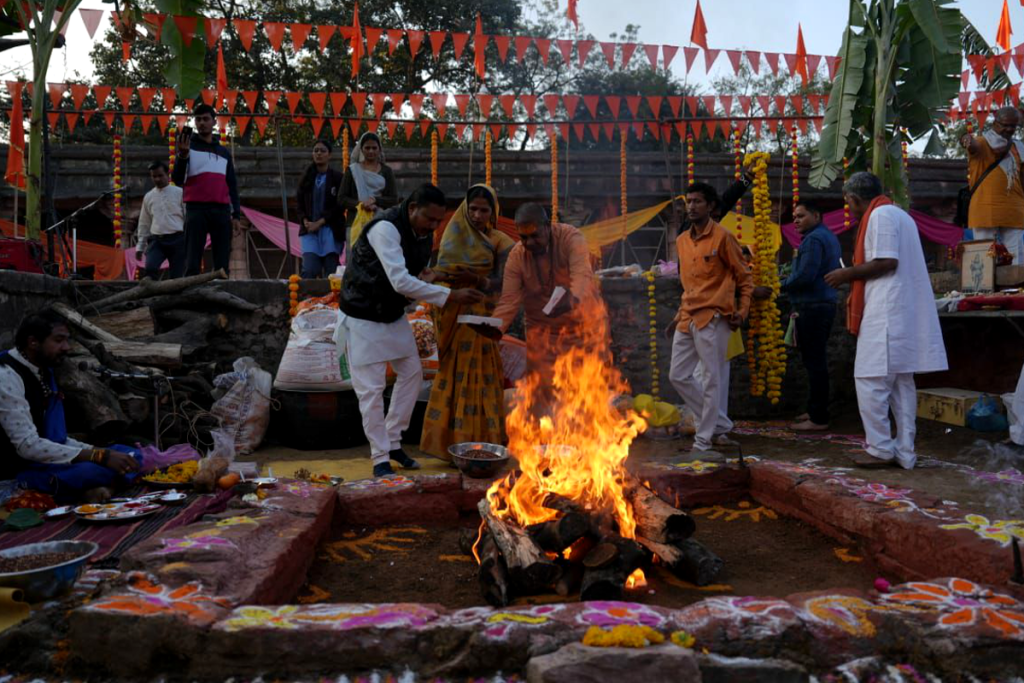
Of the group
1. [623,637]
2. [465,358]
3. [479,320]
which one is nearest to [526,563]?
[623,637]

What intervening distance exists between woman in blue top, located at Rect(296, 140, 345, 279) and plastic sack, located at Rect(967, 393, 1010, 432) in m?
6.13

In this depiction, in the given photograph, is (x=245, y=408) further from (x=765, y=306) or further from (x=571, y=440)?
(x=765, y=306)

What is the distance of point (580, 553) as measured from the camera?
121 inches

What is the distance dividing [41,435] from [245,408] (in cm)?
184

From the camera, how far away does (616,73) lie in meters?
19.9

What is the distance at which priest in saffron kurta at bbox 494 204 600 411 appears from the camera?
5.17m

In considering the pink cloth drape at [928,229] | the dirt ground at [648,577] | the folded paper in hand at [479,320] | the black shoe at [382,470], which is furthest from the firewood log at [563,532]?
the pink cloth drape at [928,229]

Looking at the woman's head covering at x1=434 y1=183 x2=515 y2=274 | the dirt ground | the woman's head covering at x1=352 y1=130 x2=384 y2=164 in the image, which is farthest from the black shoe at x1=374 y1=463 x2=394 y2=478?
the woman's head covering at x1=352 y1=130 x2=384 y2=164

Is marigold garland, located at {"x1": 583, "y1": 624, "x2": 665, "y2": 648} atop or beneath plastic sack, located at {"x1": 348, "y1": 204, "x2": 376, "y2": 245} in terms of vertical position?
beneath

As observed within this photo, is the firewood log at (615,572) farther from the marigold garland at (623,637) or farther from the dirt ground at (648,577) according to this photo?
the marigold garland at (623,637)

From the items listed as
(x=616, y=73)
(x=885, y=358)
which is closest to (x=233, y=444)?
(x=885, y=358)

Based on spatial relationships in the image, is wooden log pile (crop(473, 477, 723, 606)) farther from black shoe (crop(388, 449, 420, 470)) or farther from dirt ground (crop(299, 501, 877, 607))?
black shoe (crop(388, 449, 420, 470))

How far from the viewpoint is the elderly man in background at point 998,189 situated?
7.20 meters

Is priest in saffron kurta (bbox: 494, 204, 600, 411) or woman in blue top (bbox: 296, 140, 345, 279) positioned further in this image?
woman in blue top (bbox: 296, 140, 345, 279)
